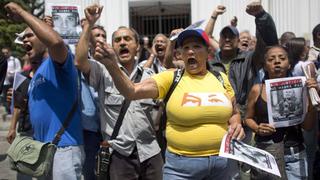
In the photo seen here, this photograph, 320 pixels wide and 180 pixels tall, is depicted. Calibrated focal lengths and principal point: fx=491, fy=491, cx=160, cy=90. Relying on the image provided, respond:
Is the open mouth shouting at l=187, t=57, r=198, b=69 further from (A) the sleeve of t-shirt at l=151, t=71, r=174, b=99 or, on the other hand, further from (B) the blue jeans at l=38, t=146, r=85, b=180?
(B) the blue jeans at l=38, t=146, r=85, b=180

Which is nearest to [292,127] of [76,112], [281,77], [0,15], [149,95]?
[281,77]

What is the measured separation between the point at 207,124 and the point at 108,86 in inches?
40.3

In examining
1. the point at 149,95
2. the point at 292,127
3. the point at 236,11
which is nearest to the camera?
the point at 149,95

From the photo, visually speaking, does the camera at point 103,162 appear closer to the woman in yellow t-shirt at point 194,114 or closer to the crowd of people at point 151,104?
the crowd of people at point 151,104

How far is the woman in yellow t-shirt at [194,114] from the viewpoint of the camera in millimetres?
3471

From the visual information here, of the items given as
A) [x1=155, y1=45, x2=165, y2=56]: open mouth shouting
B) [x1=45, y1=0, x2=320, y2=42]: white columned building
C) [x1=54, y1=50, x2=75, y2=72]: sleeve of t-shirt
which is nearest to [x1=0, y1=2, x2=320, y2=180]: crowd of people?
[x1=54, y1=50, x2=75, y2=72]: sleeve of t-shirt

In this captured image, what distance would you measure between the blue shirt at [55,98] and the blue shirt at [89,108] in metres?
0.45

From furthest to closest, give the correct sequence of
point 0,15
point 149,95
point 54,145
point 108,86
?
point 0,15 → point 108,86 → point 54,145 → point 149,95

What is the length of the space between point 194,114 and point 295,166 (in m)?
1.40

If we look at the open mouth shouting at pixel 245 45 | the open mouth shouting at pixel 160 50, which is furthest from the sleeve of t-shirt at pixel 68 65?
the open mouth shouting at pixel 245 45

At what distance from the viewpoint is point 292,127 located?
14.5ft

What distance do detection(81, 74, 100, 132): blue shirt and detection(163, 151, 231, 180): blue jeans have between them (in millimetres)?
1121

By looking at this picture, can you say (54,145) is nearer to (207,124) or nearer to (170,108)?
(170,108)

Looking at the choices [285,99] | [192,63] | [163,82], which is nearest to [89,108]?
[163,82]
